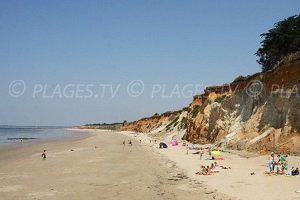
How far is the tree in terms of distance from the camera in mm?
40938

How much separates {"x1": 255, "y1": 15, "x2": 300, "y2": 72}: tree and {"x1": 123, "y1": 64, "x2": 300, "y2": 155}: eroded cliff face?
582cm

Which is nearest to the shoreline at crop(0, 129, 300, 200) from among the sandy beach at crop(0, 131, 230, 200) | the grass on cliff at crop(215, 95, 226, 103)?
the sandy beach at crop(0, 131, 230, 200)

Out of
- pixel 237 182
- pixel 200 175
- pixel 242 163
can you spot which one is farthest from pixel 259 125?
pixel 237 182

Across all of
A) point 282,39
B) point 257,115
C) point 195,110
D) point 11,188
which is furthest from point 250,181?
point 195,110

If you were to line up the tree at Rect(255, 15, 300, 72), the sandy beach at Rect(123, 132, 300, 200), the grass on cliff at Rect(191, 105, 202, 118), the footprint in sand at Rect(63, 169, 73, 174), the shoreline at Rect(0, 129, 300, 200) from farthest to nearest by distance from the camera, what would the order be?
the grass on cliff at Rect(191, 105, 202, 118) < the tree at Rect(255, 15, 300, 72) < the footprint in sand at Rect(63, 169, 73, 174) < the shoreline at Rect(0, 129, 300, 200) < the sandy beach at Rect(123, 132, 300, 200)

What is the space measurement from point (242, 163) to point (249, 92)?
13.9 m

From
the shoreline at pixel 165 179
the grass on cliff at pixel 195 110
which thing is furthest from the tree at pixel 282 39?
the shoreline at pixel 165 179

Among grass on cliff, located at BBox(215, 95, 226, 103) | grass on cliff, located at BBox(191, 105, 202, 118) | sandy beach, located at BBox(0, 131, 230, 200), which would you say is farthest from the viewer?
grass on cliff, located at BBox(191, 105, 202, 118)

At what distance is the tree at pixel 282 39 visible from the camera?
40938 millimetres

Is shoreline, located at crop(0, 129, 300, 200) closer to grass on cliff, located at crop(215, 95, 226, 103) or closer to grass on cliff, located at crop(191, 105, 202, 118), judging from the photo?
grass on cliff, located at crop(215, 95, 226, 103)

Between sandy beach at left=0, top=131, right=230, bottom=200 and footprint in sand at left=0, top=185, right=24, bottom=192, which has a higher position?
sandy beach at left=0, top=131, right=230, bottom=200

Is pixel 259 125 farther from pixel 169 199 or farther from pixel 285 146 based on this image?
pixel 169 199

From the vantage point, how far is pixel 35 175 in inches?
882

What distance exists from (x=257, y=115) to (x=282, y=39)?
12.8m
